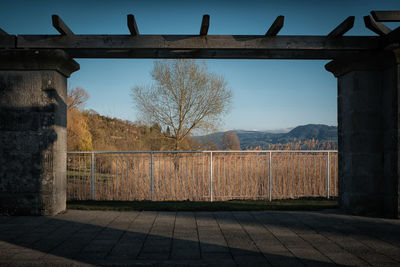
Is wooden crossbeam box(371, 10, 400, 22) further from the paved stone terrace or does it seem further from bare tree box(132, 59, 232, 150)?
bare tree box(132, 59, 232, 150)

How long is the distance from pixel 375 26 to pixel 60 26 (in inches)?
205

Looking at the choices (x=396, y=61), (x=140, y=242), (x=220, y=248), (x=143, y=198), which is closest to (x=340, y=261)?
(x=220, y=248)

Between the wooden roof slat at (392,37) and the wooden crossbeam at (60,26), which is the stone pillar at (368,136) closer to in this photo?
the wooden roof slat at (392,37)

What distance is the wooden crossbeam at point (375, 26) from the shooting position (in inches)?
188

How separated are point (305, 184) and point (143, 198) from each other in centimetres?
449

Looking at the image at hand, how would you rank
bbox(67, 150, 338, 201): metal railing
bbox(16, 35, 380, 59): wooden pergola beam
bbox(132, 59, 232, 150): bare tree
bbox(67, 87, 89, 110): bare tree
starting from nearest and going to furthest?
bbox(16, 35, 380, 59): wooden pergola beam → bbox(67, 150, 338, 201): metal railing → bbox(132, 59, 232, 150): bare tree → bbox(67, 87, 89, 110): bare tree

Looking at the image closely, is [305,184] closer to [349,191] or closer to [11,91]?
[349,191]

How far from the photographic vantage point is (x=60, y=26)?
15.5 feet

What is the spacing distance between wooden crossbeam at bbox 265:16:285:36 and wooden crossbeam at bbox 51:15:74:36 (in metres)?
3.44

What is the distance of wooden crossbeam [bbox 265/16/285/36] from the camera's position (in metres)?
4.56

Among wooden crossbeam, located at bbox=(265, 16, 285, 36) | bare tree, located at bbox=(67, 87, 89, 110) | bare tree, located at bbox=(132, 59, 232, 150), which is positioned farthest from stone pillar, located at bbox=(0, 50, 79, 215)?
bare tree, located at bbox=(67, 87, 89, 110)

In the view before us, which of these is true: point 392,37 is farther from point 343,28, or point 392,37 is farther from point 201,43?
point 201,43

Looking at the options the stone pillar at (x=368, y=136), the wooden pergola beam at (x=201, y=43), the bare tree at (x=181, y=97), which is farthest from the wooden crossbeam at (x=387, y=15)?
the bare tree at (x=181, y=97)

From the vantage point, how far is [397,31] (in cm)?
470
